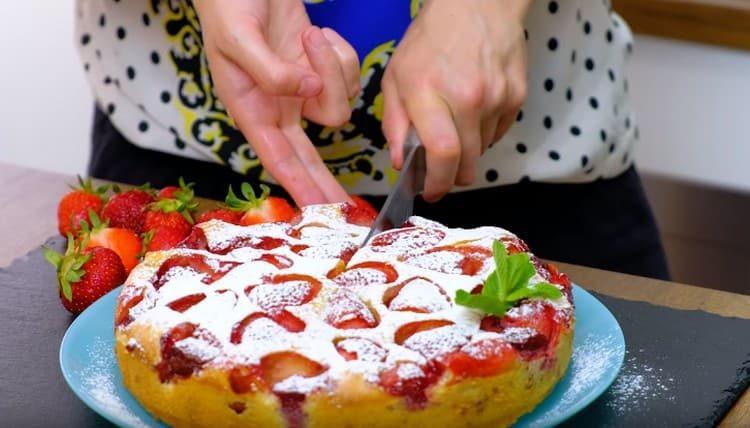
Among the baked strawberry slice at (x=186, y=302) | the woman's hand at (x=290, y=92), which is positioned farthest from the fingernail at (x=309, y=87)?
the baked strawberry slice at (x=186, y=302)

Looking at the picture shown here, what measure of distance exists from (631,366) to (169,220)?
20.2 inches

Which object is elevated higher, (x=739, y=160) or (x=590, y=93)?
(x=590, y=93)

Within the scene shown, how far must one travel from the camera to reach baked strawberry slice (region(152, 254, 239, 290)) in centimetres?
105

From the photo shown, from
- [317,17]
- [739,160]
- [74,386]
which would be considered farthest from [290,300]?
[739,160]

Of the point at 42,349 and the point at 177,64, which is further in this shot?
the point at 177,64

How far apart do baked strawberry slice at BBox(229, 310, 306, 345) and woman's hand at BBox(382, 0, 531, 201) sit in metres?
0.33

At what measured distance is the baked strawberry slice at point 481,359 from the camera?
2.98ft

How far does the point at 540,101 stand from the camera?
1.57 m

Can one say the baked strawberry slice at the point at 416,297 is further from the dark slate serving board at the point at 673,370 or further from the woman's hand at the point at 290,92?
the woman's hand at the point at 290,92

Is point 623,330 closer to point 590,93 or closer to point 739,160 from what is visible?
point 590,93

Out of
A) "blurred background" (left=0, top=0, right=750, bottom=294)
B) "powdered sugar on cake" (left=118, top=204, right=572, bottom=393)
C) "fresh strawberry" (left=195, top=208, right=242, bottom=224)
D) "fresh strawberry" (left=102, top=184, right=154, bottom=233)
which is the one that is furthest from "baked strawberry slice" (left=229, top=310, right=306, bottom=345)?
"blurred background" (left=0, top=0, right=750, bottom=294)

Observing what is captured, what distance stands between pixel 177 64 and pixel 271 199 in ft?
1.15

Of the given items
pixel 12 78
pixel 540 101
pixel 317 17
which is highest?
pixel 317 17

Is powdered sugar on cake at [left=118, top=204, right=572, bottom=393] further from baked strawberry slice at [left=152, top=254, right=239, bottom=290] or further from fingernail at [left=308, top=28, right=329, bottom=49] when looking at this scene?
fingernail at [left=308, top=28, right=329, bottom=49]
